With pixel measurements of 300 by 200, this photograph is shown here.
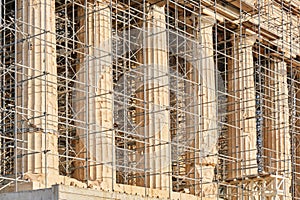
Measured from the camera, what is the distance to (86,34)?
3494 centimetres

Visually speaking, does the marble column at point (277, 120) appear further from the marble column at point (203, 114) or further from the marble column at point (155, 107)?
the marble column at point (155, 107)

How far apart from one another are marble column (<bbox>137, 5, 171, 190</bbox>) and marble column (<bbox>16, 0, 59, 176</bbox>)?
20.1ft

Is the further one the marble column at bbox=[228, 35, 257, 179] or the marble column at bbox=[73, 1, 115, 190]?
the marble column at bbox=[228, 35, 257, 179]

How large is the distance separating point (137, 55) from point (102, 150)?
25.3 feet

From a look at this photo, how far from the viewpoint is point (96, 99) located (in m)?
35.4

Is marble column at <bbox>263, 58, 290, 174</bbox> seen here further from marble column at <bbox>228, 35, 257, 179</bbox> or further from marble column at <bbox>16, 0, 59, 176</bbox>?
marble column at <bbox>16, 0, 59, 176</bbox>

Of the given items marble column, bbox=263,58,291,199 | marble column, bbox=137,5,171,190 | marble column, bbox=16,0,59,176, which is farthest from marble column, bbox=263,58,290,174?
marble column, bbox=16,0,59,176

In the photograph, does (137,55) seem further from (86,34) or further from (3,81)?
(3,81)

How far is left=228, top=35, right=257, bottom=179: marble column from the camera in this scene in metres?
44.4

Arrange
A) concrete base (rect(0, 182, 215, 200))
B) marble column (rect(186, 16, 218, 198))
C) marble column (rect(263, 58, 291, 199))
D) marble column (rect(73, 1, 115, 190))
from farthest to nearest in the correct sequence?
marble column (rect(263, 58, 291, 199)) → marble column (rect(186, 16, 218, 198)) → marble column (rect(73, 1, 115, 190)) → concrete base (rect(0, 182, 215, 200))

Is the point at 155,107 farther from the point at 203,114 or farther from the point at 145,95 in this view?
the point at 203,114

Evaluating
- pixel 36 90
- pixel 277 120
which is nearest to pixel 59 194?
pixel 36 90

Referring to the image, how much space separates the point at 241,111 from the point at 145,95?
903 centimetres

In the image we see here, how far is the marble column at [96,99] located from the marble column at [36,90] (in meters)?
1.86
